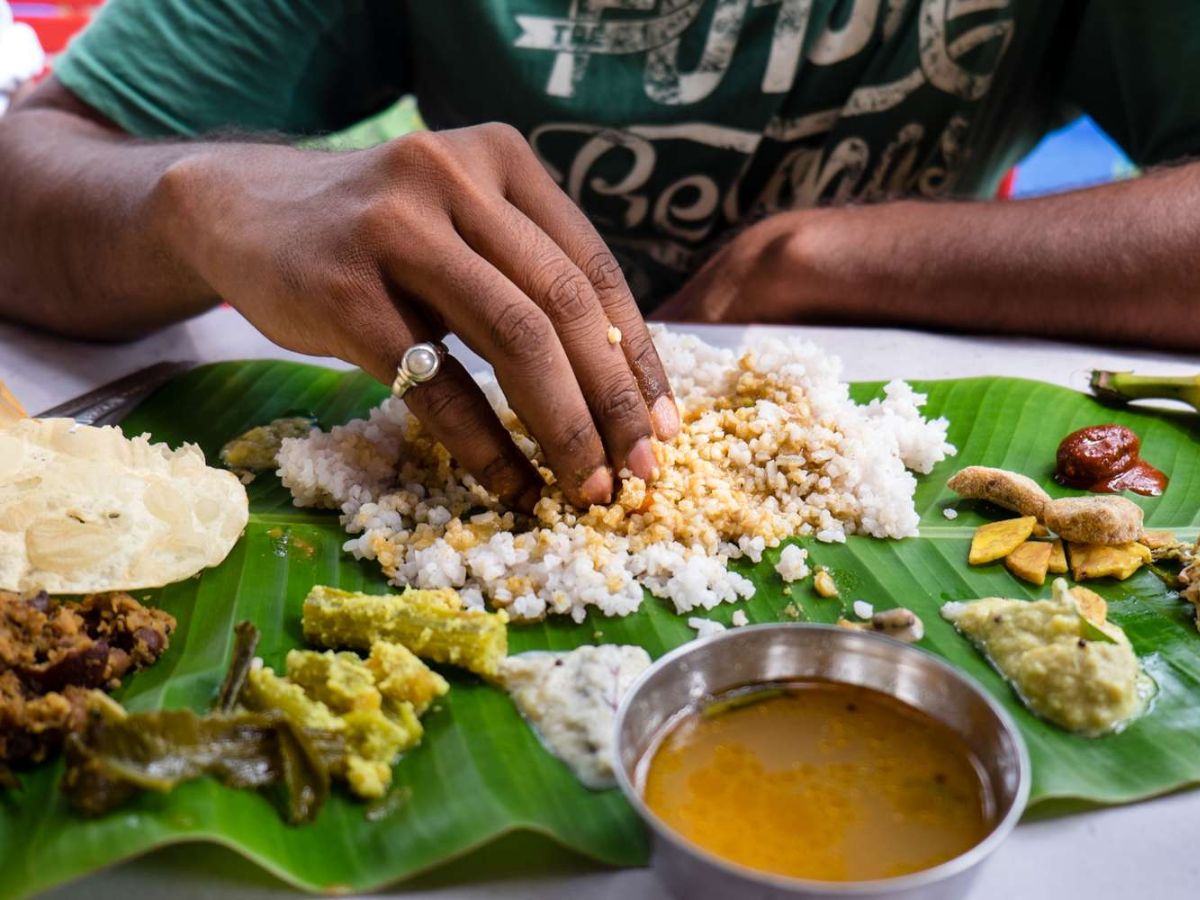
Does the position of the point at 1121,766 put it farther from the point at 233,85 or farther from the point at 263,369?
the point at 233,85

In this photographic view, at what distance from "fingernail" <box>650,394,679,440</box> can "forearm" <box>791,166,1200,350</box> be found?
1.23 m

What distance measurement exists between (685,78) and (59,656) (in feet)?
8.20

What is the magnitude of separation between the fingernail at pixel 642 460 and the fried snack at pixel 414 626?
398 mm

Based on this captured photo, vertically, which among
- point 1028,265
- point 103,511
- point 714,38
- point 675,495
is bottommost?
point 103,511

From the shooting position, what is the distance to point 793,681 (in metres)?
1.47

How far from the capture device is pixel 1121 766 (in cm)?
141

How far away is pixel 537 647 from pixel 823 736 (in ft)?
1.67

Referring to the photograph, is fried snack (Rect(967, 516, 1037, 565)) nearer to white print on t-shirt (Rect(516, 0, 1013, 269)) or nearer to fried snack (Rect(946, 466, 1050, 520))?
fried snack (Rect(946, 466, 1050, 520))

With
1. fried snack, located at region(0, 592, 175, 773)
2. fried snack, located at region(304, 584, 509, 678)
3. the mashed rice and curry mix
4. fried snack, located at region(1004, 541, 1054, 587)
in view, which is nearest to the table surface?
the mashed rice and curry mix

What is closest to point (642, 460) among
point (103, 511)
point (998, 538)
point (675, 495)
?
point (675, 495)

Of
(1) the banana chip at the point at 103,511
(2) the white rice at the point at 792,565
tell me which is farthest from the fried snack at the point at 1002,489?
(1) the banana chip at the point at 103,511

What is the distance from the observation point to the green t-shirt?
3.12 m

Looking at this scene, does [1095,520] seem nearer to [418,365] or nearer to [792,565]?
[792,565]

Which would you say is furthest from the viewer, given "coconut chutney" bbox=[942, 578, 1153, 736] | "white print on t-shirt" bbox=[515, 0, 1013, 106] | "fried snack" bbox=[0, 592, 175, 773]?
"white print on t-shirt" bbox=[515, 0, 1013, 106]
